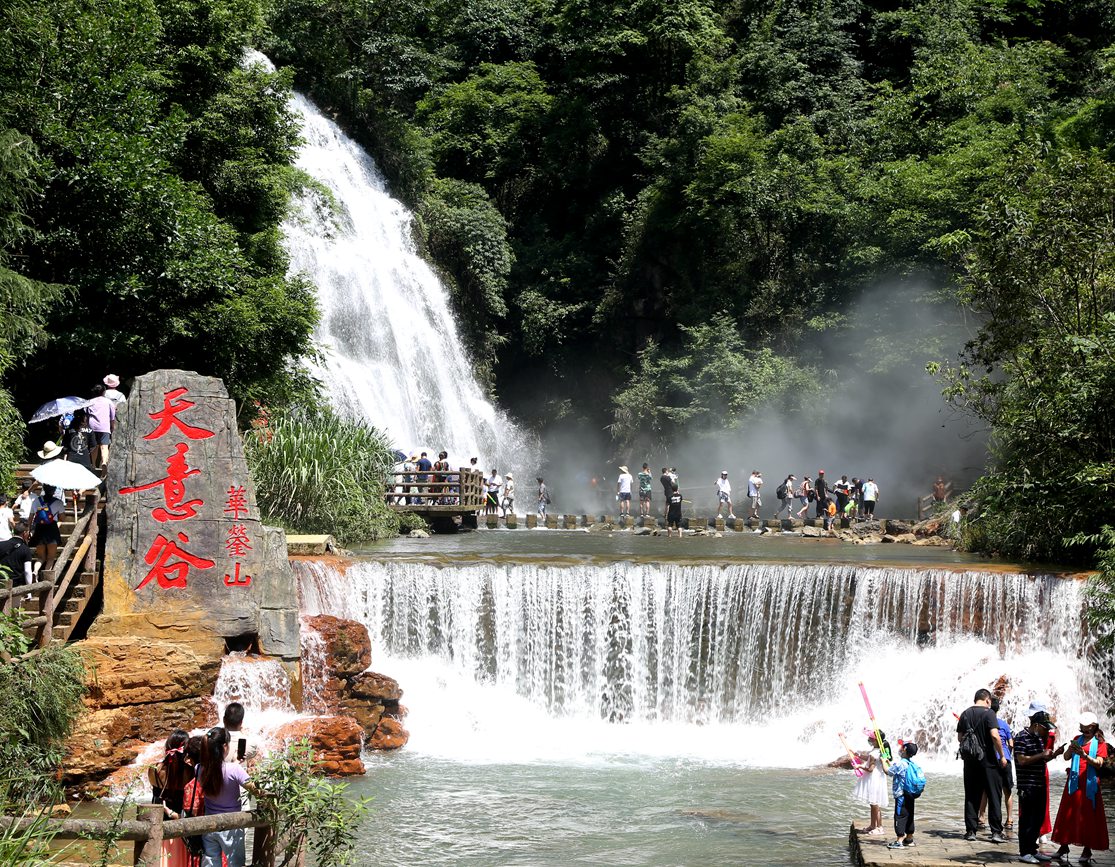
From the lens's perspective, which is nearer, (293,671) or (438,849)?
(438,849)

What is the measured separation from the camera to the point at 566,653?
55.4ft

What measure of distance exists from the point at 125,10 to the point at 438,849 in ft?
49.5

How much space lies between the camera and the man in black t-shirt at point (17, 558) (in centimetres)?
1224

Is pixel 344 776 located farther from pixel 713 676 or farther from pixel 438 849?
pixel 713 676

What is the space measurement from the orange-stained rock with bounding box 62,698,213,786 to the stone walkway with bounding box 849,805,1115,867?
22.6ft

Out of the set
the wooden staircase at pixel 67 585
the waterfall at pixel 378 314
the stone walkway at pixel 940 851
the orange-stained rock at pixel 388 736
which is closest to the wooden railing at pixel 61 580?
the wooden staircase at pixel 67 585

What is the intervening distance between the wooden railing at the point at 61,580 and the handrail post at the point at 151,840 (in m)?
5.37

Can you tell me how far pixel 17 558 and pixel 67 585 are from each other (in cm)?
119

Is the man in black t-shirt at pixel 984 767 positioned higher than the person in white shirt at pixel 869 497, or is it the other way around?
the person in white shirt at pixel 869 497

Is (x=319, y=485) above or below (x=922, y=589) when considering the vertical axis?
above

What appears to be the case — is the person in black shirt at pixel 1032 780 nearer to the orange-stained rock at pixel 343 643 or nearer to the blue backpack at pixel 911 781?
the blue backpack at pixel 911 781

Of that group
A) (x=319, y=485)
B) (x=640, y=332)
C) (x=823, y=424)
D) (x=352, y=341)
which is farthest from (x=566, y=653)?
(x=640, y=332)

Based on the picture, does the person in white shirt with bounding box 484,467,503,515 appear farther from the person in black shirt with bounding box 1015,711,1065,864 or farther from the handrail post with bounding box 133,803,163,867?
the handrail post with bounding box 133,803,163,867

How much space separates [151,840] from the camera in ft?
21.6
